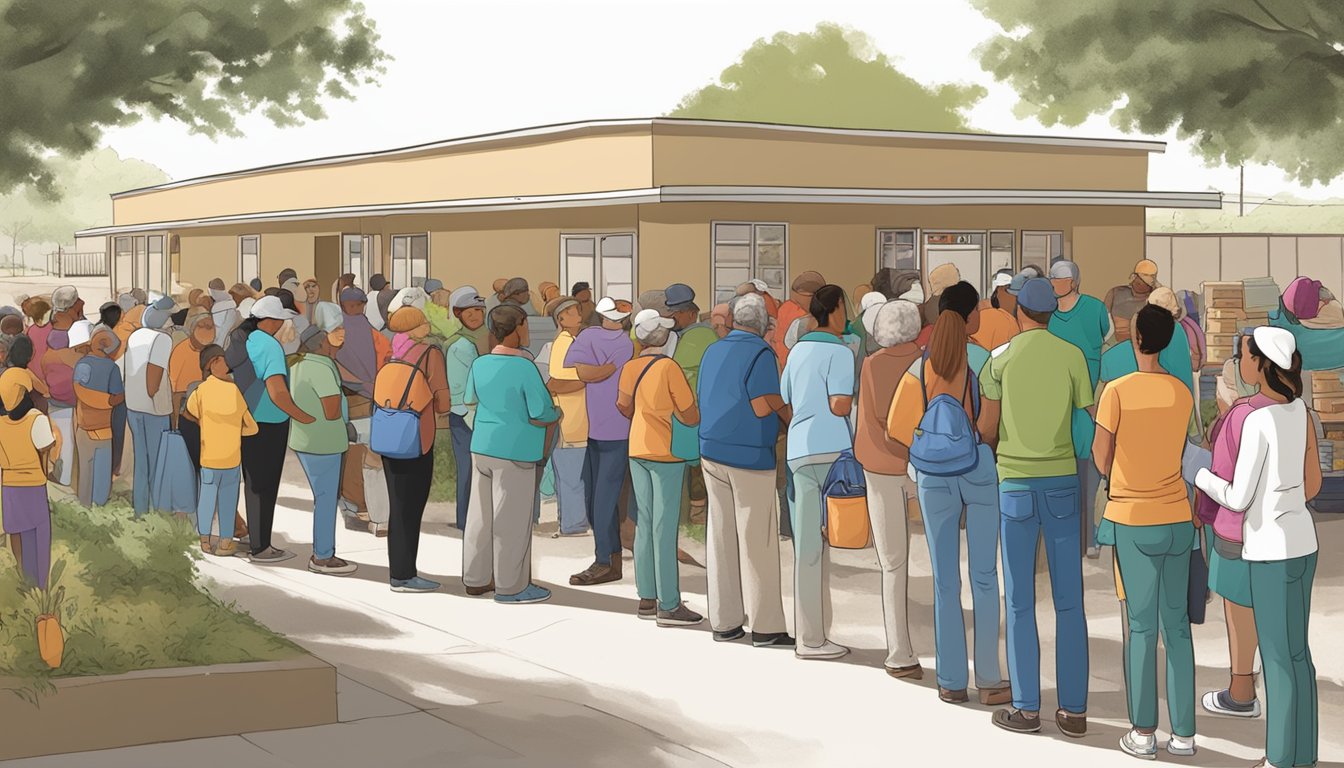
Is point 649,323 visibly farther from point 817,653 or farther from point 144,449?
point 144,449

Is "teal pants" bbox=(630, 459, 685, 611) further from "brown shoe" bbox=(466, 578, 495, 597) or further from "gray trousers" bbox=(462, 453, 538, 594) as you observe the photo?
"brown shoe" bbox=(466, 578, 495, 597)

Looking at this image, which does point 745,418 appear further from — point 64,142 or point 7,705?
Result: point 64,142

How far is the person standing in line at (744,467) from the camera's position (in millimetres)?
9664

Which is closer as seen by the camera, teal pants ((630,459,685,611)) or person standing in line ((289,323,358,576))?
teal pants ((630,459,685,611))

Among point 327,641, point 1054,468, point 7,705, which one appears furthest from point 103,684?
point 1054,468

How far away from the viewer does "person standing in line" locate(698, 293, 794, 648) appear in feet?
31.7

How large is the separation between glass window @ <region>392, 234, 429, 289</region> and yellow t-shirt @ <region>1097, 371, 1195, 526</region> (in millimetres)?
23251

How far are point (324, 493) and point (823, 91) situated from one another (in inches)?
4734

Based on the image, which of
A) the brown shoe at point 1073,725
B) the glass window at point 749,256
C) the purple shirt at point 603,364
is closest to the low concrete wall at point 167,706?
the brown shoe at point 1073,725

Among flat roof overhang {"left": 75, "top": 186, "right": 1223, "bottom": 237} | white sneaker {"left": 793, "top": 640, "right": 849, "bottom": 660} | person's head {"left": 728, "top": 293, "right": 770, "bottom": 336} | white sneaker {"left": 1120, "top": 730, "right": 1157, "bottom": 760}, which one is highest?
flat roof overhang {"left": 75, "top": 186, "right": 1223, "bottom": 237}

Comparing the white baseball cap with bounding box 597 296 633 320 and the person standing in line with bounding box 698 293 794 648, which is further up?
the white baseball cap with bounding box 597 296 633 320

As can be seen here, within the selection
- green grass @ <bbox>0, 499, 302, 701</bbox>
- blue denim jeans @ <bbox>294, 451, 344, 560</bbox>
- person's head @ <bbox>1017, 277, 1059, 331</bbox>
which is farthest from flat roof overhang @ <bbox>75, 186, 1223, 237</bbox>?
person's head @ <bbox>1017, 277, 1059, 331</bbox>

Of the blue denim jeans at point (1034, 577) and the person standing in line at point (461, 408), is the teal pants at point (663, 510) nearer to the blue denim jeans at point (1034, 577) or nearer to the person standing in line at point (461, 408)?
the person standing in line at point (461, 408)

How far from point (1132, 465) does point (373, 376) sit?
315 inches
